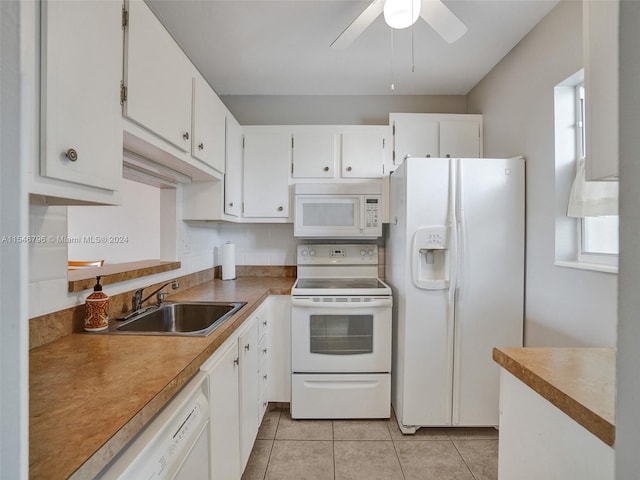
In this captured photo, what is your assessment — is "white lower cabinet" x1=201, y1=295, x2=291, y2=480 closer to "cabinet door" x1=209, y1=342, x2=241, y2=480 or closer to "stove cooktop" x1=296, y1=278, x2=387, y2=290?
"cabinet door" x1=209, y1=342, x2=241, y2=480

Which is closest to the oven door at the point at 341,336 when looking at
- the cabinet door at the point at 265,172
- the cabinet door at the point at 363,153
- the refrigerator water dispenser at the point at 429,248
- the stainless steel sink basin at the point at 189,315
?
the refrigerator water dispenser at the point at 429,248

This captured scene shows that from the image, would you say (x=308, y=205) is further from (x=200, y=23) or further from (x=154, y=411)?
(x=154, y=411)

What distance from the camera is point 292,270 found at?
2830 millimetres

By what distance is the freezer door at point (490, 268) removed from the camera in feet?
6.45

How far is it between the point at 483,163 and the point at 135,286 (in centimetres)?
218

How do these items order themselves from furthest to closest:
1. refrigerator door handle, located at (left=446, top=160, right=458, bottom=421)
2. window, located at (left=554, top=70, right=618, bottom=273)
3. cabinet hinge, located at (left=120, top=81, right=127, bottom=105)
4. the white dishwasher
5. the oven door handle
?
the oven door handle, refrigerator door handle, located at (left=446, top=160, right=458, bottom=421), window, located at (left=554, top=70, right=618, bottom=273), cabinet hinge, located at (left=120, top=81, right=127, bottom=105), the white dishwasher

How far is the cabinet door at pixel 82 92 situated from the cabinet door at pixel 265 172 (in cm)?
153

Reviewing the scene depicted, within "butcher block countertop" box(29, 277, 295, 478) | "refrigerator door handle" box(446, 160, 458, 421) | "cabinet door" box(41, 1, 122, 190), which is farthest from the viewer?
"refrigerator door handle" box(446, 160, 458, 421)

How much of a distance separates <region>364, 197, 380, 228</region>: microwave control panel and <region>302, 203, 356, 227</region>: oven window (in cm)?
10

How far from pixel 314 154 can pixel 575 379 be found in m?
2.17

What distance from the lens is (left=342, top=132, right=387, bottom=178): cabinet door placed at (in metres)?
2.54

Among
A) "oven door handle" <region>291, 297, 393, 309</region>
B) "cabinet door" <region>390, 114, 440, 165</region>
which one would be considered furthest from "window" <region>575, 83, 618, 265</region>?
"oven door handle" <region>291, 297, 393, 309</region>

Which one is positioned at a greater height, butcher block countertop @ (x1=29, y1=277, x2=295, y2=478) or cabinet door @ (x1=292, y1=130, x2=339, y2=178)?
cabinet door @ (x1=292, y1=130, x2=339, y2=178)

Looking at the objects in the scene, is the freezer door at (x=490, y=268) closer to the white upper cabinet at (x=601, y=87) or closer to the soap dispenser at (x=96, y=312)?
the white upper cabinet at (x=601, y=87)
